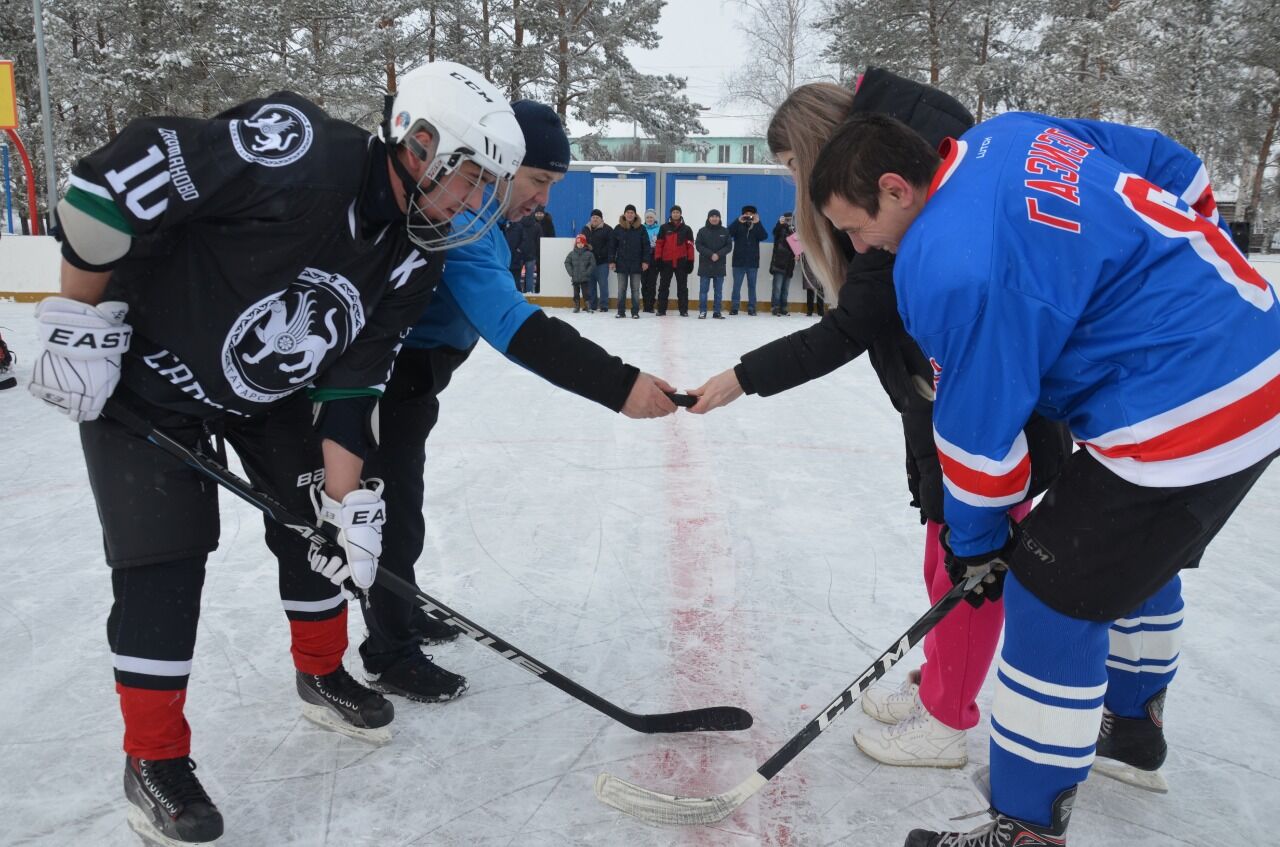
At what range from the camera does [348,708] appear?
208cm

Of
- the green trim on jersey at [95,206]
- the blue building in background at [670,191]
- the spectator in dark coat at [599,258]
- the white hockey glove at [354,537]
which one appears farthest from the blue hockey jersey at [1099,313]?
the blue building in background at [670,191]

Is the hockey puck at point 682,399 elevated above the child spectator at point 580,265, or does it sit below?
above

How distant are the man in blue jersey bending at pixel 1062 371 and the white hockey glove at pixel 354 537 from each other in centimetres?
104

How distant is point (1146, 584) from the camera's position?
1425 mm

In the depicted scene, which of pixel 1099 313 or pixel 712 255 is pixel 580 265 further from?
pixel 1099 313

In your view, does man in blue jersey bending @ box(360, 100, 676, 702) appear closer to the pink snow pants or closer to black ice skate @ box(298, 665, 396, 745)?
black ice skate @ box(298, 665, 396, 745)

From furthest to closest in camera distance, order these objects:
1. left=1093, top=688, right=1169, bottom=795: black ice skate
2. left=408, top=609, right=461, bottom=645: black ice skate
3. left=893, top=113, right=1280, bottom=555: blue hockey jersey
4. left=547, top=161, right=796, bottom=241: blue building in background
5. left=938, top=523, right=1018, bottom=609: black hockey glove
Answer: left=547, top=161, right=796, bottom=241: blue building in background < left=408, top=609, right=461, bottom=645: black ice skate < left=1093, top=688, right=1169, bottom=795: black ice skate < left=938, top=523, right=1018, bottom=609: black hockey glove < left=893, top=113, right=1280, bottom=555: blue hockey jersey

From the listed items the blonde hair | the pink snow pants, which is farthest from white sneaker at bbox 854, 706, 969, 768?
the blonde hair

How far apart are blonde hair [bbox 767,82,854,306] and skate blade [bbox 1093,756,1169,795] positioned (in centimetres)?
112

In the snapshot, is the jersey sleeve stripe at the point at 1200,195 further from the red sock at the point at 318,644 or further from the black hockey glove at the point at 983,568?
the red sock at the point at 318,644

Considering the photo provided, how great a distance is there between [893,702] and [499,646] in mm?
922

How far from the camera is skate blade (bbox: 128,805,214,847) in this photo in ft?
5.52

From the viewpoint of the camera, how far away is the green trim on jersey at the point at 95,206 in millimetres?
1428

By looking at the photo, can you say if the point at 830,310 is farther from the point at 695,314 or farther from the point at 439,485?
the point at 695,314
